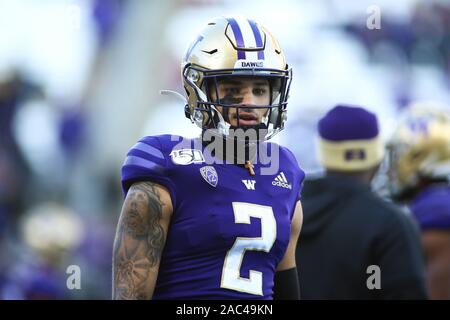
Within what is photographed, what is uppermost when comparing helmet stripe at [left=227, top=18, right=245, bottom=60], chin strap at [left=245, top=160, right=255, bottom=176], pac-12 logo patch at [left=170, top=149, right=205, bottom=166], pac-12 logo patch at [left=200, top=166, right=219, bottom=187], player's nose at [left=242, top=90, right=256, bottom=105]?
helmet stripe at [left=227, top=18, right=245, bottom=60]

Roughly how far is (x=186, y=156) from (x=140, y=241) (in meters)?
0.37

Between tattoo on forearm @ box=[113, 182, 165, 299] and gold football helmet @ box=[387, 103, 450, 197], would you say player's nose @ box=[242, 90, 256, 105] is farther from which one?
gold football helmet @ box=[387, 103, 450, 197]

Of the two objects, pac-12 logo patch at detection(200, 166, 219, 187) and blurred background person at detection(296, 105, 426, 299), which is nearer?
pac-12 logo patch at detection(200, 166, 219, 187)

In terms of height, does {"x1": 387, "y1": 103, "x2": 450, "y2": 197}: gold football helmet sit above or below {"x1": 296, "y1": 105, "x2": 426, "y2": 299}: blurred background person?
above

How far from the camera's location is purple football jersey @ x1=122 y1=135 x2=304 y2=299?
410 centimetres

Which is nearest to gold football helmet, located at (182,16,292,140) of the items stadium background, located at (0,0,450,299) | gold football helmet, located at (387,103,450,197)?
gold football helmet, located at (387,103,450,197)

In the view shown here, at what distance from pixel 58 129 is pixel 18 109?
22.6 inches

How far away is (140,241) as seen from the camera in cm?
404

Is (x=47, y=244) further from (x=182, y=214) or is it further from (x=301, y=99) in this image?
(x=182, y=214)

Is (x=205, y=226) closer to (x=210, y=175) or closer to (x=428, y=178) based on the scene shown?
(x=210, y=175)

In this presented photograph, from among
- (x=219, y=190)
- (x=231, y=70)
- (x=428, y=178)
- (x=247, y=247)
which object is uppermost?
(x=231, y=70)

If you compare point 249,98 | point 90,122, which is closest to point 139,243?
point 249,98

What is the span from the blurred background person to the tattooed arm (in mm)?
1694

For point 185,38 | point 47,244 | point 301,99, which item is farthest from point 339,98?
point 47,244
